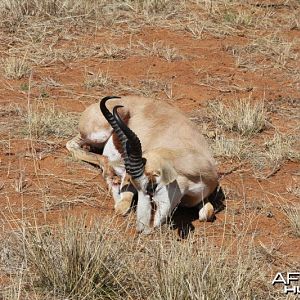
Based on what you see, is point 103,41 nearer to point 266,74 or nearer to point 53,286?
point 266,74

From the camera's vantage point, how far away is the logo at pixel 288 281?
6.02 m

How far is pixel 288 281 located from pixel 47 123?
4.43 metres

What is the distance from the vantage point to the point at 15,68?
1155cm

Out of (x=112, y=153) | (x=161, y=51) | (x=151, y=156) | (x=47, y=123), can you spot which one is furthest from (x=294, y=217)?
(x=161, y=51)

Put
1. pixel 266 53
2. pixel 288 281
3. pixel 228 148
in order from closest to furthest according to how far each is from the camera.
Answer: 1. pixel 288 281
2. pixel 228 148
3. pixel 266 53

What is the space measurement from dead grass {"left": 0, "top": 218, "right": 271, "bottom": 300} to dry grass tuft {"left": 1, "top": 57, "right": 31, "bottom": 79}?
18.3ft

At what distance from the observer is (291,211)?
7891mm

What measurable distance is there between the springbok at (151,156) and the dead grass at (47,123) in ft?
1.28

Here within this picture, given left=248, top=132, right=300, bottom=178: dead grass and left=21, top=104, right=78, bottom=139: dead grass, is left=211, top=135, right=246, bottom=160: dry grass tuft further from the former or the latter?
left=21, top=104, right=78, bottom=139: dead grass

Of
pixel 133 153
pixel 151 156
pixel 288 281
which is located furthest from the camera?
pixel 151 156

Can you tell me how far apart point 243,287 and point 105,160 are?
3.65 meters

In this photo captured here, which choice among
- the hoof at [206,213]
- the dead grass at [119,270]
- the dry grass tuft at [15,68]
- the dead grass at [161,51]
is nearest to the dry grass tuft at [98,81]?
the dry grass tuft at [15,68]

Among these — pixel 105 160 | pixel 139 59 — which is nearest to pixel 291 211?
pixel 105 160

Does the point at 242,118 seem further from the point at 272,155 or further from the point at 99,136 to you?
the point at 99,136
